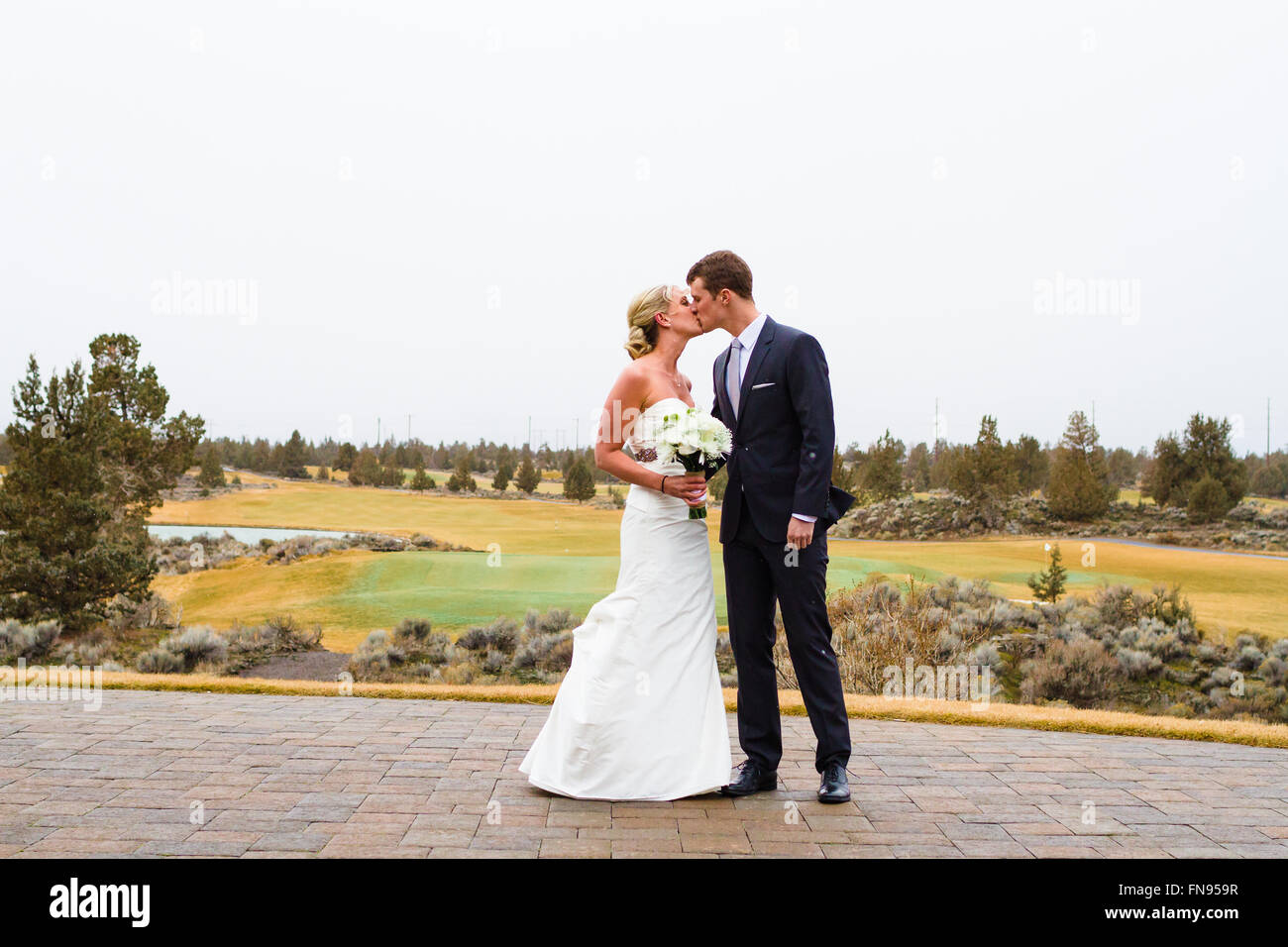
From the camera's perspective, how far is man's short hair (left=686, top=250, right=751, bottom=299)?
3.77 metres

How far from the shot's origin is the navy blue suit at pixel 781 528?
139 inches

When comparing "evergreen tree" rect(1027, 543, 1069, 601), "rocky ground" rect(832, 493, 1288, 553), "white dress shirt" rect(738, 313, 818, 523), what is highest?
"white dress shirt" rect(738, 313, 818, 523)

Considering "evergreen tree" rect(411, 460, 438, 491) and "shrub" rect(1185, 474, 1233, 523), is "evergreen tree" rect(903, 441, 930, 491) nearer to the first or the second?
"shrub" rect(1185, 474, 1233, 523)

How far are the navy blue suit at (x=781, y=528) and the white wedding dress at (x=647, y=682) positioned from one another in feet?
0.56

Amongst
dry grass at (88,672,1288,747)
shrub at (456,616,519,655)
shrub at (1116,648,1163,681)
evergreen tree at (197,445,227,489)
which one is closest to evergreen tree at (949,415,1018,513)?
shrub at (1116,648,1163,681)

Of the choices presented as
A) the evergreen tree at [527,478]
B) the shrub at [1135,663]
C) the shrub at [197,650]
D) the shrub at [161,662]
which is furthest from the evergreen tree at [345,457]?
the shrub at [1135,663]

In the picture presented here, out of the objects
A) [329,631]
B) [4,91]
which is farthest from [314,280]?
[329,631]

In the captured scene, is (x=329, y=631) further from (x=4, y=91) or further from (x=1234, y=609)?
(x=1234, y=609)

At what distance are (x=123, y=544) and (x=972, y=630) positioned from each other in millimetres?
14531

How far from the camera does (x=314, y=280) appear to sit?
2008 centimetres

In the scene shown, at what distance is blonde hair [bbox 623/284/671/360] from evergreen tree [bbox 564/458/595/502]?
2118 cm

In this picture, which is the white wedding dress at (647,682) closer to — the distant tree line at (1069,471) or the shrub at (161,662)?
the shrub at (161,662)

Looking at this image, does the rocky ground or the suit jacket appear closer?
the suit jacket

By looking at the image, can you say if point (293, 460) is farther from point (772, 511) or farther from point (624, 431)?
point (772, 511)
